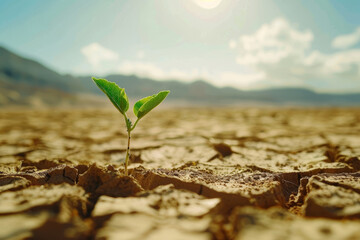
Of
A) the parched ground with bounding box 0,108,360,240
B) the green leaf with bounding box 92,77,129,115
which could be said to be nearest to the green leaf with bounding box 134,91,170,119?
the green leaf with bounding box 92,77,129,115

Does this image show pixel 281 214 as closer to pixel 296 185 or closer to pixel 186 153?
pixel 296 185

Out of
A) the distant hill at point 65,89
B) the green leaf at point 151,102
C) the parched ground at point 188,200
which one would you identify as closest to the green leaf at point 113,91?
the green leaf at point 151,102

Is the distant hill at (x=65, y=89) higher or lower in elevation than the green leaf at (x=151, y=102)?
higher

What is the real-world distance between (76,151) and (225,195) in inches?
51.8

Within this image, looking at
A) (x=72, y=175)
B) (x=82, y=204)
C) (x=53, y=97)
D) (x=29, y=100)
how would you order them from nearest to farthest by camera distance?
(x=82, y=204), (x=72, y=175), (x=29, y=100), (x=53, y=97)

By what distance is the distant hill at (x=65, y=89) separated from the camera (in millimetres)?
12438

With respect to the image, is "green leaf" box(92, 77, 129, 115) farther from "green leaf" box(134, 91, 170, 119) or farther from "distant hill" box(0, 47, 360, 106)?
"distant hill" box(0, 47, 360, 106)

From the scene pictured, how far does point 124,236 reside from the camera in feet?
1.60

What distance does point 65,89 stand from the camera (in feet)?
78.4

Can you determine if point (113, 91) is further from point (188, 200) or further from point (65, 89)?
point (65, 89)

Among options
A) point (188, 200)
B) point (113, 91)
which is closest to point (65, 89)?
point (113, 91)

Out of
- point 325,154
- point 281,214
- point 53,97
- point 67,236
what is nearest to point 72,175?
point 67,236

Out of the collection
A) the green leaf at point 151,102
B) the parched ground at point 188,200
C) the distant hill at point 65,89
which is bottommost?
the parched ground at point 188,200

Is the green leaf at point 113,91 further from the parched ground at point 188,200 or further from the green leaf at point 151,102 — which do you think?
the parched ground at point 188,200
